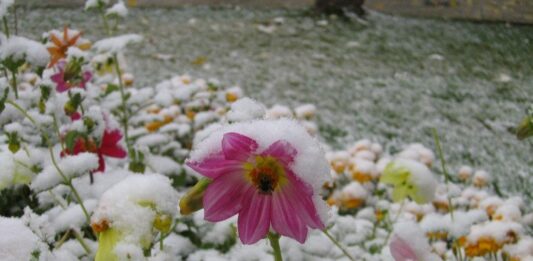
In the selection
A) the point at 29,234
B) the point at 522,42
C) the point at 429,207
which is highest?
the point at 29,234

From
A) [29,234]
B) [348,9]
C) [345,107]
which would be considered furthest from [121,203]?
[348,9]

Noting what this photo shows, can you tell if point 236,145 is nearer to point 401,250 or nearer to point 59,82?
point 401,250

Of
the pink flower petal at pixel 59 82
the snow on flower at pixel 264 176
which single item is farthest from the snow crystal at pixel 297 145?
the pink flower petal at pixel 59 82

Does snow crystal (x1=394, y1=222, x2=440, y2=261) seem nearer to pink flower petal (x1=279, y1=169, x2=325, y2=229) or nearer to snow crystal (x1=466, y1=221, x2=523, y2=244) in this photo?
pink flower petal (x1=279, y1=169, x2=325, y2=229)

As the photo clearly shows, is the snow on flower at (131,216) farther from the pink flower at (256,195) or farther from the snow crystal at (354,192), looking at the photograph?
the snow crystal at (354,192)

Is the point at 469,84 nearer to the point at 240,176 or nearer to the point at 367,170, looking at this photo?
the point at 367,170

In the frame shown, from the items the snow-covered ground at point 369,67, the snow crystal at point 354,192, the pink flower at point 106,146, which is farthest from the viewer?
the snow-covered ground at point 369,67
